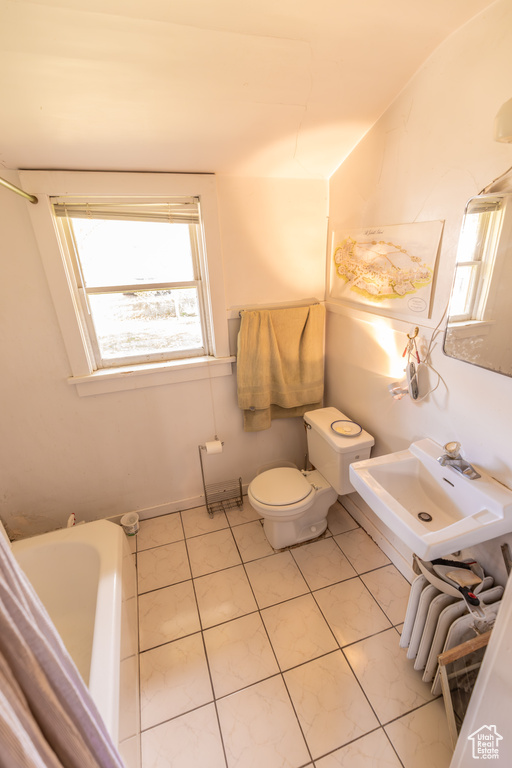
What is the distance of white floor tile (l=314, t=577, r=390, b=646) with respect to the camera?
5.10 ft

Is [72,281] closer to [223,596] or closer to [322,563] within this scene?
[223,596]

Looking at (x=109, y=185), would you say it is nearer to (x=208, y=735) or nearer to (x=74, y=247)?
(x=74, y=247)

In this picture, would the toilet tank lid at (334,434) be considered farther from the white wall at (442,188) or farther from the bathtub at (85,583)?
the bathtub at (85,583)

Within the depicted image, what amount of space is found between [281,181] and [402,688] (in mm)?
2394

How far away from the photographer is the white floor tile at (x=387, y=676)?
4.29ft

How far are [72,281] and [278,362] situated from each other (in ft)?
3.89

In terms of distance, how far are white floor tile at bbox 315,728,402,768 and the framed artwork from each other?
1.60 metres

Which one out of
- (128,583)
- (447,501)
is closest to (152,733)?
(128,583)

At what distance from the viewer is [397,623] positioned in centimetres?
158

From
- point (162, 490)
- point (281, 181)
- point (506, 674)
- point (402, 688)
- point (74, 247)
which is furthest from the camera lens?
point (162, 490)

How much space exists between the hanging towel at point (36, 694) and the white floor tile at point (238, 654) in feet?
3.30

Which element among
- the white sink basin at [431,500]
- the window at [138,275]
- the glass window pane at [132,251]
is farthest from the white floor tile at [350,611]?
the glass window pane at [132,251]

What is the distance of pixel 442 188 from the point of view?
124 cm

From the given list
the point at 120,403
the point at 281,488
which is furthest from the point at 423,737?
the point at 120,403
